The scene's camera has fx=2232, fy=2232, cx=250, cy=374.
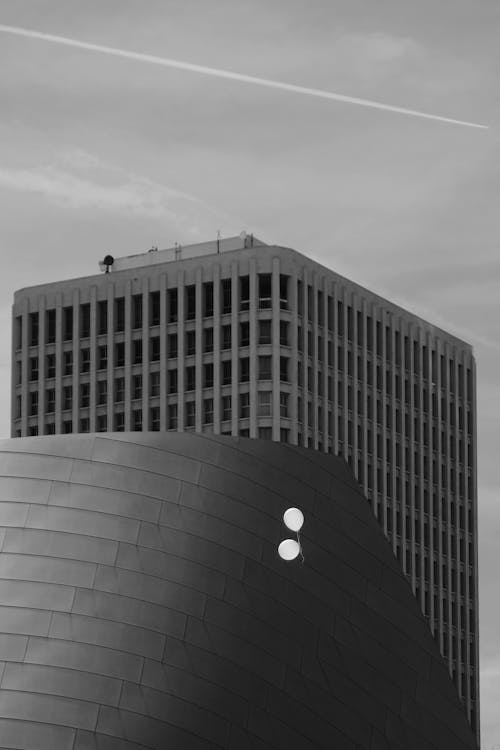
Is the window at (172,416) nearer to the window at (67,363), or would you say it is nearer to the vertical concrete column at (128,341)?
the vertical concrete column at (128,341)

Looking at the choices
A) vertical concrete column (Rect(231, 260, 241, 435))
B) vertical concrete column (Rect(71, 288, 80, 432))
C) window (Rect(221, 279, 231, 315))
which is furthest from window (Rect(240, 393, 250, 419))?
vertical concrete column (Rect(71, 288, 80, 432))

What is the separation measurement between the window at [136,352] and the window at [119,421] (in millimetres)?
3738

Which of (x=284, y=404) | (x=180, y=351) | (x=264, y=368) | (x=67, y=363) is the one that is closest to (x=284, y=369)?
(x=264, y=368)

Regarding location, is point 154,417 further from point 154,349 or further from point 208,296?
point 208,296

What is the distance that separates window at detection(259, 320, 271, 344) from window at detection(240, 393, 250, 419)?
12.6 ft

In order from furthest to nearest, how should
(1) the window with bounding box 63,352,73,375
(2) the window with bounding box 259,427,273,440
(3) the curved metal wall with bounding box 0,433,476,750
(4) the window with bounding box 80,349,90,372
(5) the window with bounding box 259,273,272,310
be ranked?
1. (1) the window with bounding box 63,352,73,375
2. (4) the window with bounding box 80,349,90,372
3. (5) the window with bounding box 259,273,272,310
4. (2) the window with bounding box 259,427,273,440
5. (3) the curved metal wall with bounding box 0,433,476,750

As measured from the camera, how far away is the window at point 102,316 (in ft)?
524

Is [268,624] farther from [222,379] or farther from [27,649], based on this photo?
[222,379]

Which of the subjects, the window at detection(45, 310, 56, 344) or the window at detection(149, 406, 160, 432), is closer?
the window at detection(149, 406, 160, 432)

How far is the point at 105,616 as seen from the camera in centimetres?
6116

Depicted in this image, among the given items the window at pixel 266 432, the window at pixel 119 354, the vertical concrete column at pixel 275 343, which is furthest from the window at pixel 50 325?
the window at pixel 266 432

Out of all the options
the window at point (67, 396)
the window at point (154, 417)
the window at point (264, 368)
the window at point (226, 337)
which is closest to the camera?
the window at point (264, 368)

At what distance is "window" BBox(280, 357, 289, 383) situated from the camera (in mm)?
149750

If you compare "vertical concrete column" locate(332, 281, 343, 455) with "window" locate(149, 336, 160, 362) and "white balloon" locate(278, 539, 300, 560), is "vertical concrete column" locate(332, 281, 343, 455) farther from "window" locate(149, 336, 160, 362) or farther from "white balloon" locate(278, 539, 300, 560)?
"white balloon" locate(278, 539, 300, 560)
